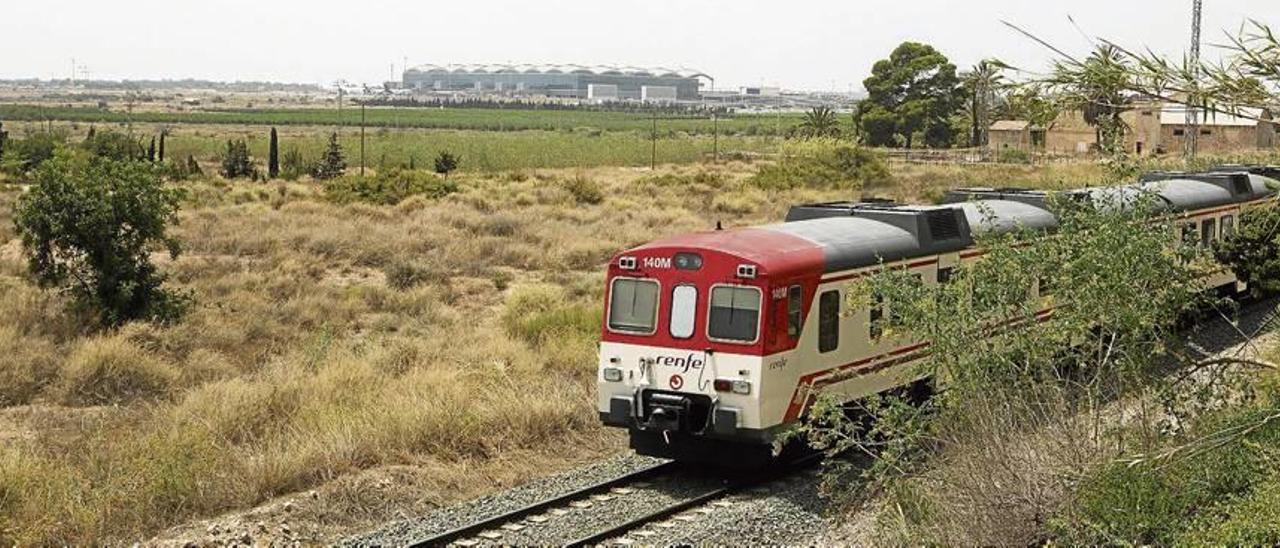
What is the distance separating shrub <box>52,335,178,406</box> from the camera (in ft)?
68.8

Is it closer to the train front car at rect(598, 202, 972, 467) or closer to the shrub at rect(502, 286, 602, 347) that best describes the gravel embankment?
the train front car at rect(598, 202, 972, 467)

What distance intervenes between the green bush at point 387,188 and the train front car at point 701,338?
122 ft

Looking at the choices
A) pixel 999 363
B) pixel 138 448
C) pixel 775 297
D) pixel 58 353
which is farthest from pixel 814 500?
pixel 58 353

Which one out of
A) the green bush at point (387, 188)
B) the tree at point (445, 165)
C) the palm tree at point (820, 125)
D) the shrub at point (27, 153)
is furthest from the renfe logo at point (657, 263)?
the palm tree at point (820, 125)

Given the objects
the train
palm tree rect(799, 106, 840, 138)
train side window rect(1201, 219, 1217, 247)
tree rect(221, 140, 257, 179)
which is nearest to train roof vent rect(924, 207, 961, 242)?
the train

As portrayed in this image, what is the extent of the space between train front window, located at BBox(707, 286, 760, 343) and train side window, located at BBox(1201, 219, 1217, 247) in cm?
1257

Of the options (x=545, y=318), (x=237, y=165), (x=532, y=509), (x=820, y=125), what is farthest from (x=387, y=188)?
(x=820, y=125)

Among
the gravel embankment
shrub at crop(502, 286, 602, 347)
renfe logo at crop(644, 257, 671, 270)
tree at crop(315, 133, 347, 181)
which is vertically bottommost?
the gravel embankment

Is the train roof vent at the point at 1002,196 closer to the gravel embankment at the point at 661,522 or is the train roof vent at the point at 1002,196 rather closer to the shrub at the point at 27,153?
the gravel embankment at the point at 661,522

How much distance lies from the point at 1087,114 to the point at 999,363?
2.80 m

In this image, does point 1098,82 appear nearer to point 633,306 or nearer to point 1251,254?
point 633,306

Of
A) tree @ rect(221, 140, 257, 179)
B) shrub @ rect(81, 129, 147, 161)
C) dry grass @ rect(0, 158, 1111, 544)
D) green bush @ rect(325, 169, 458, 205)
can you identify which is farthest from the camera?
tree @ rect(221, 140, 257, 179)

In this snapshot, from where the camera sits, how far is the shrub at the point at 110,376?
68.8 ft

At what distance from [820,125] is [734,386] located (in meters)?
77.8
